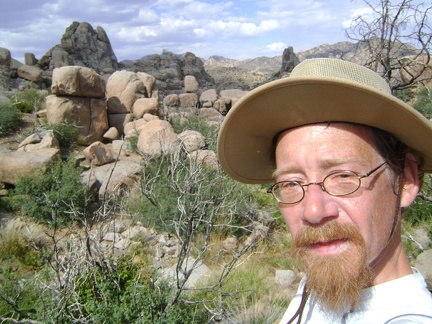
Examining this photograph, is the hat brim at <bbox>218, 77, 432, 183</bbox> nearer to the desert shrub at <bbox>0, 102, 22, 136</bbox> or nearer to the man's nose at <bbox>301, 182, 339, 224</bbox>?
the man's nose at <bbox>301, 182, 339, 224</bbox>

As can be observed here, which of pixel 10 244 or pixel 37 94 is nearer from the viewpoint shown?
pixel 10 244

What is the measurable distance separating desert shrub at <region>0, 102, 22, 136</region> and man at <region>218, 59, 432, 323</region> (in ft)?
37.3

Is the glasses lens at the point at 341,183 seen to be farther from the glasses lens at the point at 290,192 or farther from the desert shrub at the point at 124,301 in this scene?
the desert shrub at the point at 124,301

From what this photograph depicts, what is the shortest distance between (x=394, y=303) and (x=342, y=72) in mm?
624

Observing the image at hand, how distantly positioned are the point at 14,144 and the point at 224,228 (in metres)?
6.27

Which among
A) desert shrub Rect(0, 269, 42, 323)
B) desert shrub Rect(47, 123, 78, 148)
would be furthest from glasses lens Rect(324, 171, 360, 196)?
desert shrub Rect(47, 123, 78, 148)

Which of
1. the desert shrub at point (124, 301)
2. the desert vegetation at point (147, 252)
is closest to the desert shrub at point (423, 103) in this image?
the desert vegetation at point (147, 252)

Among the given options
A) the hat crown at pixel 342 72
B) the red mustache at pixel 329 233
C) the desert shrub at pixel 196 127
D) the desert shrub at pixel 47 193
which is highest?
the hat crown at pixel 342 72

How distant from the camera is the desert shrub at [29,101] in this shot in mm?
13258

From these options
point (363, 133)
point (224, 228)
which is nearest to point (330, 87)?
point (363, 133)

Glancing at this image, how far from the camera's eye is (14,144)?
36.1ft

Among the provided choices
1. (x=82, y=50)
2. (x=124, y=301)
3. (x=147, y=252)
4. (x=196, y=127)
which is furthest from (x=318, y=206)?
(x=82, y=50)

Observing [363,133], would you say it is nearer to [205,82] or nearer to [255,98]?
[255,98]

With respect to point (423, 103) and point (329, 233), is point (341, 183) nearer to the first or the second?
point (329, 233)
